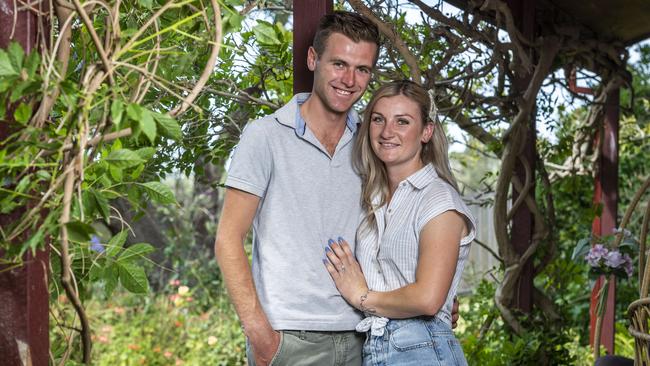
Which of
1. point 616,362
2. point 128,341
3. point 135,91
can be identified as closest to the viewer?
point 135,91

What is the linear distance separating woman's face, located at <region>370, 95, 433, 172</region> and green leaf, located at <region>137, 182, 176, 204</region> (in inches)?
24.9

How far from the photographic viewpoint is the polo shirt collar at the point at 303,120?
1.94m

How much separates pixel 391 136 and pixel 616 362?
4.33 ft

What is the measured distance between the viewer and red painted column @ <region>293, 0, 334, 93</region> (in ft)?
6.95

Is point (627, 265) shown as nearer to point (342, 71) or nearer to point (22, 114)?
point (342, 71)

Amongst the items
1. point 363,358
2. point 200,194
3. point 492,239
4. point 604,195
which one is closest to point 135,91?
point 363,358

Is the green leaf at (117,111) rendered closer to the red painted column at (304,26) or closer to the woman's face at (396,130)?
the woman's face at (396,130)

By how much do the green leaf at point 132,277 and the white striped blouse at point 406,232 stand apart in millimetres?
623

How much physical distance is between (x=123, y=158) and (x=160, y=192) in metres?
0.18

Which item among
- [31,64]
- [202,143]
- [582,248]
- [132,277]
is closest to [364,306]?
[132,277]

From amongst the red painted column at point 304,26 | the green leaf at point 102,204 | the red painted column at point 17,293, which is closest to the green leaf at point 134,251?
the green leaf at point 102,204

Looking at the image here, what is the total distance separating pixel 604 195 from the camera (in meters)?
4.61

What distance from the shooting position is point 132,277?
1.51 metres

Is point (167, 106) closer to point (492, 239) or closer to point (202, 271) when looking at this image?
point (202, 271)
